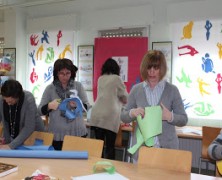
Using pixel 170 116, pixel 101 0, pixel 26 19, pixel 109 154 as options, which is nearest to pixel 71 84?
pixel 170 116

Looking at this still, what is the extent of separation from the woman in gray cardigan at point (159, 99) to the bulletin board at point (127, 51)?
7.44ft

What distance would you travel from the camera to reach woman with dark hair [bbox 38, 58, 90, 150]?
105 inches

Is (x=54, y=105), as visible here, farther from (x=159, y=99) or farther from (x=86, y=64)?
(x=86, y=64)

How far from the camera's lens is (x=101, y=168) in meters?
1.81

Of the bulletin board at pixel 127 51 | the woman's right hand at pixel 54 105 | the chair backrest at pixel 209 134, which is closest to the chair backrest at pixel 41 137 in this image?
the woman's right hand at pixel 54 105

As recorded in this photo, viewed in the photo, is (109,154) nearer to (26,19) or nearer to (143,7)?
(143,7)

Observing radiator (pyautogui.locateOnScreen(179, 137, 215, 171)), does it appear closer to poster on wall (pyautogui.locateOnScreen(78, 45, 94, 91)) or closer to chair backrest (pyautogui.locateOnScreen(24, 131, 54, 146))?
poster on wall (pyautogui.locateOnScreen(78, 45, 94, 91))

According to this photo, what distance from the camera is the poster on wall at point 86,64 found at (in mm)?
4895

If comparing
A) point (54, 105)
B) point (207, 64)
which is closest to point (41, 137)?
point (54, 105)

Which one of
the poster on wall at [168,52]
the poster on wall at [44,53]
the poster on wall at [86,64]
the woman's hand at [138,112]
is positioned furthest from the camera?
the poster on wall at [44,53]

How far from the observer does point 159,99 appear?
2145mm

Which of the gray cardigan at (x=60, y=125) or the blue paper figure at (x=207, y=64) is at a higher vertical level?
the blue paper figure at (x=207, y=64)

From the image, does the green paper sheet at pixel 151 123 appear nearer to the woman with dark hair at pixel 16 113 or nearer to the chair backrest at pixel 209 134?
the woman with dark hair at pixel 16 113

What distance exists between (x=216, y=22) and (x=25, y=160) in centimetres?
313
